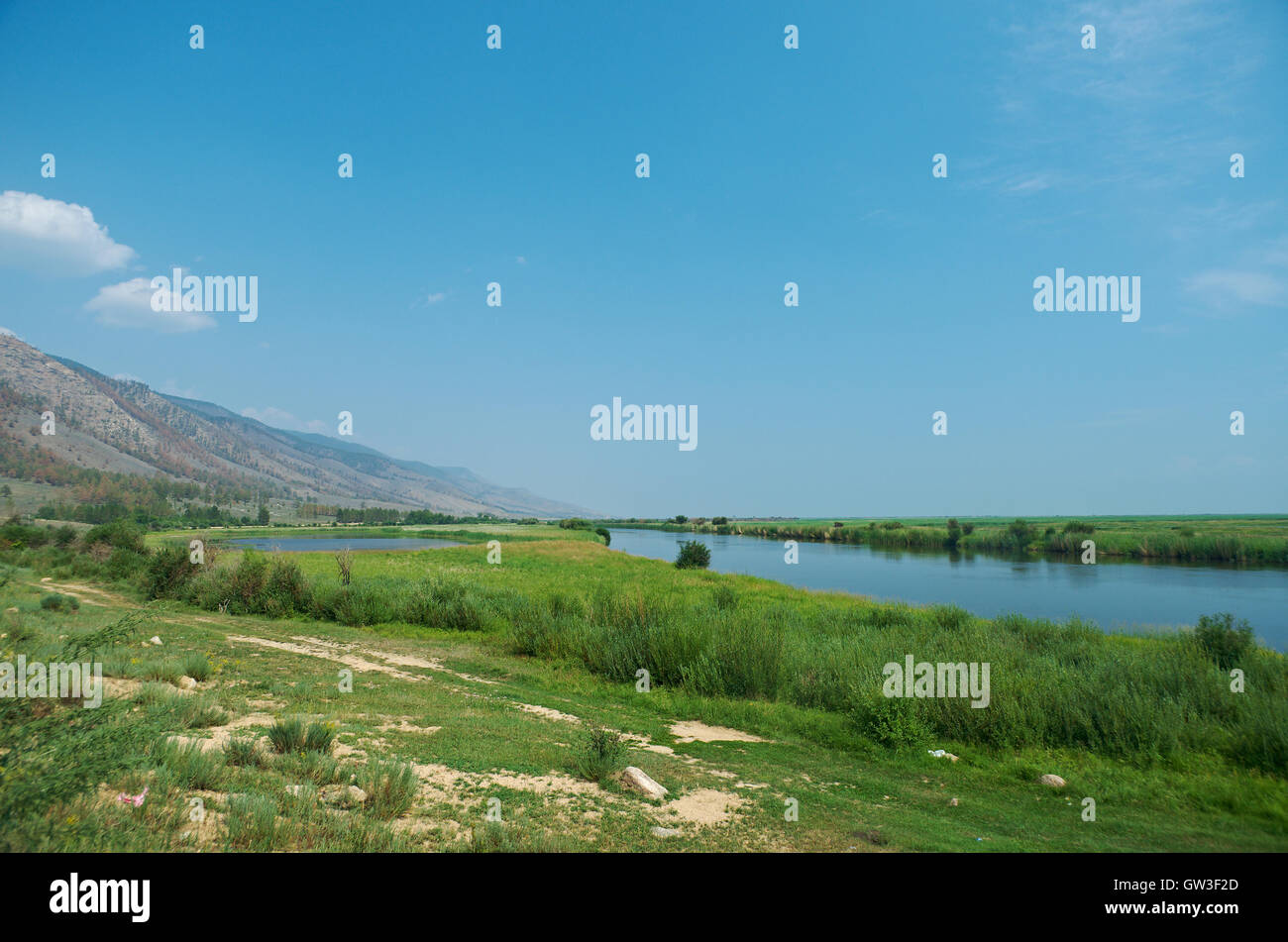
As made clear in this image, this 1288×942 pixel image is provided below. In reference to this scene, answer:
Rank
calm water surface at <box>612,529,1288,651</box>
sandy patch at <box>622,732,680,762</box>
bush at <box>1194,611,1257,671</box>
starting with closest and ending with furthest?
sandy patch at <box>622,732,680,762</box> < bush at <box>1194,611,1257,671</box> < calm water surface at <box>612,529,1288,651</box>

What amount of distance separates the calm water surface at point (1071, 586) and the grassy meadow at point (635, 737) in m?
9.99

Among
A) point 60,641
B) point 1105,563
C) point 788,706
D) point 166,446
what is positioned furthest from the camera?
point 166,446

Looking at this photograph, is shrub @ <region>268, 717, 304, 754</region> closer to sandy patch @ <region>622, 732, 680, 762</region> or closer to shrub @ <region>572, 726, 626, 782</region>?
shrub @ <region>572, 726, 626, 782</region>

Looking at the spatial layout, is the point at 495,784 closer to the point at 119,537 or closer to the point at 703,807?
the point at 703,807

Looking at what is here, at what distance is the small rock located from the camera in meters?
6.95

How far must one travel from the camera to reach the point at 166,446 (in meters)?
183

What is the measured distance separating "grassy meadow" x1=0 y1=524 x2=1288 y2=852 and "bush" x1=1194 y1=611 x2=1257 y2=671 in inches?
2.5

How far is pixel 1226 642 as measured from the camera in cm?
1209

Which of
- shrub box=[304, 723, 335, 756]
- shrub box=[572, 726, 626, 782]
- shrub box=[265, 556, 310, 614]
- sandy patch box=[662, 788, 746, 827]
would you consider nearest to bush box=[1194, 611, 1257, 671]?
sandy patch box=[662, 788, 746, 827]

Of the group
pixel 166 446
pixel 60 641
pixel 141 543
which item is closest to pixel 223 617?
pixel 60 641
